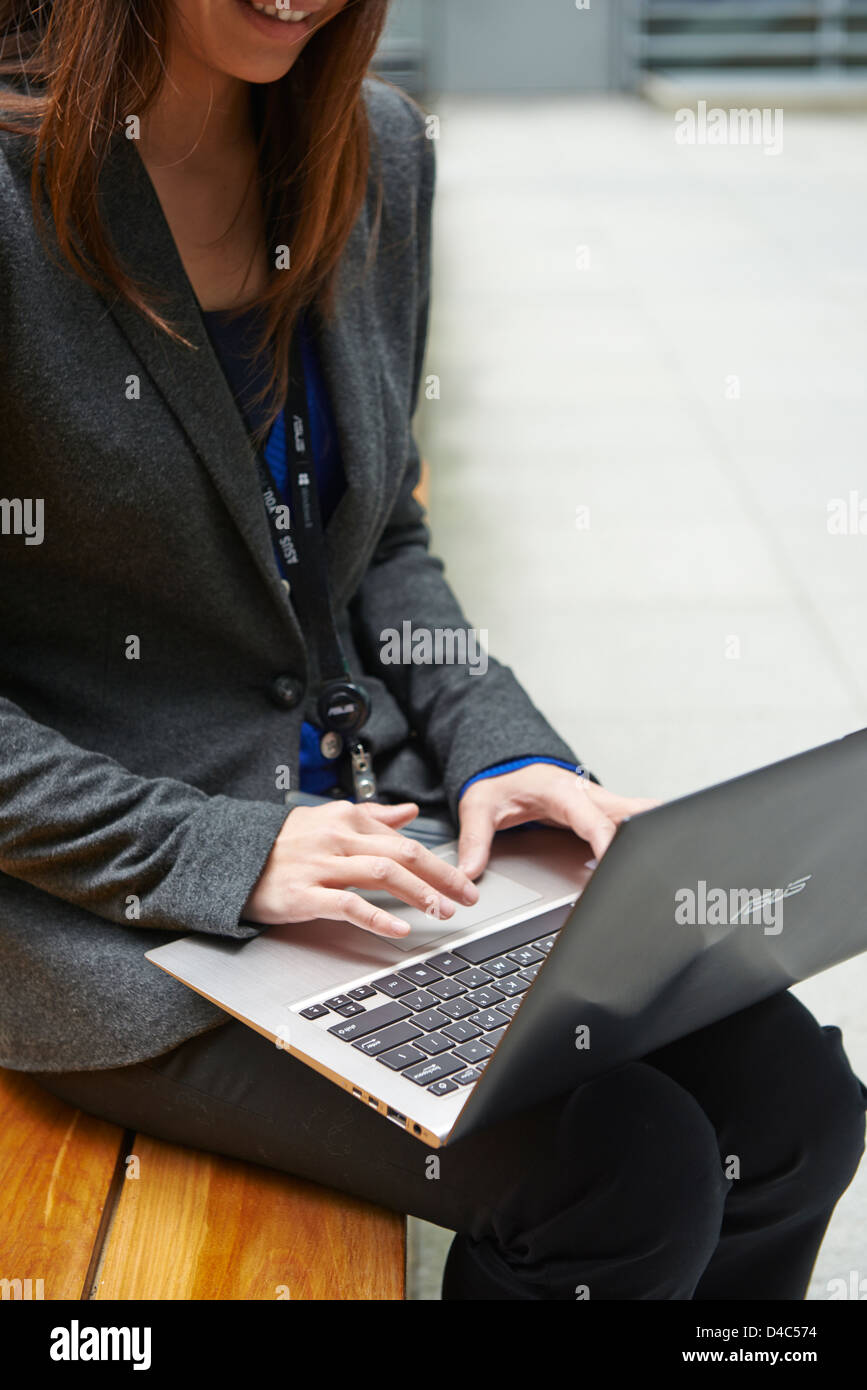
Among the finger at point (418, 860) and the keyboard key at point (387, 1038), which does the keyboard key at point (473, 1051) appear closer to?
the keyboard key at point (387, 1038)

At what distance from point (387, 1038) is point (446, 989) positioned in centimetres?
8

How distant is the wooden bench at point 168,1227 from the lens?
1056 mm

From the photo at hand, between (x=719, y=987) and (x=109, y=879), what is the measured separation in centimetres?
44

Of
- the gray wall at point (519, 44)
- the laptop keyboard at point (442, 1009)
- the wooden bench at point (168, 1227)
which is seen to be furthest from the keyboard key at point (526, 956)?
the gray wall at point (519, 44)

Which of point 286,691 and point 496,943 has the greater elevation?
point 286,691

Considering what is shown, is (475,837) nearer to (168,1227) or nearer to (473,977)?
(473,977)

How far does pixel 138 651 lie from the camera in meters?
1.25

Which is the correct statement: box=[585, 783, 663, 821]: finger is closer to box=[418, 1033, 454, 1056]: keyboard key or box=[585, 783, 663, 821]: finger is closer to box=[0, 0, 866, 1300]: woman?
Answer: box=[0, 0, 866, 1300]: woman

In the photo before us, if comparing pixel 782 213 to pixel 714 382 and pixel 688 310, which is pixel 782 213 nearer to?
pixel 688 310

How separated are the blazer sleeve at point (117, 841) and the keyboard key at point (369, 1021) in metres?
0.12

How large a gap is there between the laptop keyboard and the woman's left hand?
12 centimetres

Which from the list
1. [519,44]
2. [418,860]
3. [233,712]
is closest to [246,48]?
[233,712]

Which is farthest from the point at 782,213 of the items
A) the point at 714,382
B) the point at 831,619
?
the point at 831,619

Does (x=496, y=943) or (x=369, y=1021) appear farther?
(x=496, y=943)
